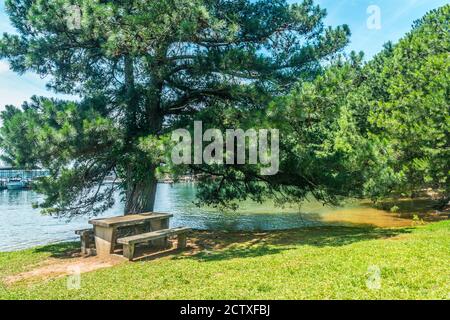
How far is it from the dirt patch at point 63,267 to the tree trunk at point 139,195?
2.43 m

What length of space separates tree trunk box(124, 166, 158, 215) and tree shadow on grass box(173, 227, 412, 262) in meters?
1.79

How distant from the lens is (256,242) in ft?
33.0

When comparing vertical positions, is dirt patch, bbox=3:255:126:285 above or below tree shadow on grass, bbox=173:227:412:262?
below

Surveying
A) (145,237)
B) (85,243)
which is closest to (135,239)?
(145,237)

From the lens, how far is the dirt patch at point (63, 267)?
23.7 feet

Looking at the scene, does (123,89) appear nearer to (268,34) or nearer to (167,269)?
(268,34)

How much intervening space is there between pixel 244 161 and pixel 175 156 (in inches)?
68.9

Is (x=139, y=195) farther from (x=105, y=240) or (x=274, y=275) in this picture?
(x=274, y=275)

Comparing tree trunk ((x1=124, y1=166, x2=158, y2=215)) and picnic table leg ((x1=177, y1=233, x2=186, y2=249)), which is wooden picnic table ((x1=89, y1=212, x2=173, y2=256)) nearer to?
picnic table leg ((x1=177, y1=233, x2=186, y2=249))

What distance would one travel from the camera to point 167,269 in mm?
6562

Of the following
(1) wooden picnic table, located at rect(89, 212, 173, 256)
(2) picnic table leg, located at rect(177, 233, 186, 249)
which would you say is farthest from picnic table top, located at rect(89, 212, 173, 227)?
(2) picnic table leg, located at rect(177, 233, 186, 249)

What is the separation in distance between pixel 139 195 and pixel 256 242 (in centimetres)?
386

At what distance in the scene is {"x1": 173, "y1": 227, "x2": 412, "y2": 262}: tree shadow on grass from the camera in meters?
8.27

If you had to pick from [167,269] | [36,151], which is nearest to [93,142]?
[36,151]
